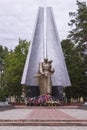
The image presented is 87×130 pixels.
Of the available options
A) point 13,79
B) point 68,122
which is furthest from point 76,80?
point 68,122

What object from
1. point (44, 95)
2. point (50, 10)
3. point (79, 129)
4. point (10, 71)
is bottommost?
point (79, 129)

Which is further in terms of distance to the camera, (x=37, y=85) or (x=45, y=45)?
(x=45, y=45)

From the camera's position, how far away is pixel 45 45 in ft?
139

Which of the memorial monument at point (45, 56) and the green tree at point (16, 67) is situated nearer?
the memorial monument at point (45, 56)

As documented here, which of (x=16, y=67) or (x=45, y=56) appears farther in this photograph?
(x=16, y=67)

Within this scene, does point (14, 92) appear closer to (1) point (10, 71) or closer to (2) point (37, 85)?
(1) point (10, 71)

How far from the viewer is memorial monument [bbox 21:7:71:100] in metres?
40.5

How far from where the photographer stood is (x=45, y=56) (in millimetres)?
41562

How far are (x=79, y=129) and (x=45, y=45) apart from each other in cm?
2983

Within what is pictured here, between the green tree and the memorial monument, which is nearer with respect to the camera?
the memorial monument

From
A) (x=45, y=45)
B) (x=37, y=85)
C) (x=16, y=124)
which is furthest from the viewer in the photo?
(x=45, y=45)

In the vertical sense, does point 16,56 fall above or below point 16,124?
above

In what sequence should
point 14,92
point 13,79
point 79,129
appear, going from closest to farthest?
point 79,129 < point 13,79 < point 14,92

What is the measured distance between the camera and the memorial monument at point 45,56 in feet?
133
